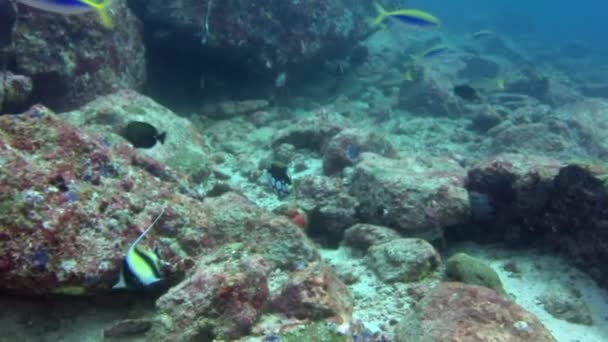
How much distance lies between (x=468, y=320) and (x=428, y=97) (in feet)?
35.0

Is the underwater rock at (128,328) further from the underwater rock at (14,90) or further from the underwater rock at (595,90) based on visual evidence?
the underwater rock at (595,90)

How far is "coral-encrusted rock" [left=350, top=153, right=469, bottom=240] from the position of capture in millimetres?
5598

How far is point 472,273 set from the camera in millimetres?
4508

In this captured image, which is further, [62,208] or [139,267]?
[62,208]

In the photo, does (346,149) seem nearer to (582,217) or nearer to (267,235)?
(267,235)

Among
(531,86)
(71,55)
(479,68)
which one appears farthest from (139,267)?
(479,68)

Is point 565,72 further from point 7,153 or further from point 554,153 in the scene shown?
point 7,153

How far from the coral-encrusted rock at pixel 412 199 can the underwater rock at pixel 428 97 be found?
7399mm

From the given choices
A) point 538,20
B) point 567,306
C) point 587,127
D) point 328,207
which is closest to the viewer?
point 567,306

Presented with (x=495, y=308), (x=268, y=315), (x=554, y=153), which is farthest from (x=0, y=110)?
(x=554, y=153)

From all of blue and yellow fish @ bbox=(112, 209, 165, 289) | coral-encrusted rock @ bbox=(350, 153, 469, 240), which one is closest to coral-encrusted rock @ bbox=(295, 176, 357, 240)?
coral-encrusted rock @ bbox=(350, 153, 469, 240)

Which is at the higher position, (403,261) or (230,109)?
(403,261)

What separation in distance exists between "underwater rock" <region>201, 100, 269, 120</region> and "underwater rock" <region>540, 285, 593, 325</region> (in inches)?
301

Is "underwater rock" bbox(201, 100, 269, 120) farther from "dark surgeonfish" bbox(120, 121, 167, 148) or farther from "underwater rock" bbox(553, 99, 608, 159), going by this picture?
"underwater rock" bbox(553, 99, 608, 159)
